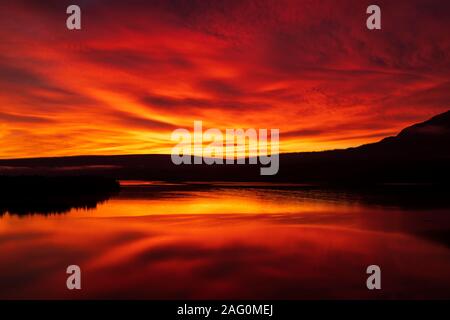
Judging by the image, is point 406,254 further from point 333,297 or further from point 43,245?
point 43,245

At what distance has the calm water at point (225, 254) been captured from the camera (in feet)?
41.3

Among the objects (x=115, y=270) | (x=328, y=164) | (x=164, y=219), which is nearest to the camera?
(x=115, y=270)

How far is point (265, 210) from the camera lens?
3359cm

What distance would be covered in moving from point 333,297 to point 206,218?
57.7 ft

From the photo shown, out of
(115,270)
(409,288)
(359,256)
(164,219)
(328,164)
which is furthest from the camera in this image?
(328,164)

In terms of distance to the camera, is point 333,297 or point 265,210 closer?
point 333,297

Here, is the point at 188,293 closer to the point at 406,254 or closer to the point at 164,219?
the point at 406,254

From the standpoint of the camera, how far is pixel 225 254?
56.5 feet

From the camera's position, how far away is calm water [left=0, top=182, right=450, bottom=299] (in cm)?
1258

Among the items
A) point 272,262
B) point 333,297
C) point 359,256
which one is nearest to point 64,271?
point 272,262

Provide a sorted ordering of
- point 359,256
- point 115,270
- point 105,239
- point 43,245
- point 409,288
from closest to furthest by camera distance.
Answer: point 409,288 < point 115,270 < point 359,256 < point 43,245 < point 105,239

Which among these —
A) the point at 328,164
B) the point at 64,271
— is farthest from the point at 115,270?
the point at 328,164

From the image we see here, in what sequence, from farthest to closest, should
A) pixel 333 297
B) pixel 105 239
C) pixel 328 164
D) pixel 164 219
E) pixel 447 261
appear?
pixel 328 164
pixel 164 219
pixel 105 239
pixel 447 261
pixel 333 297

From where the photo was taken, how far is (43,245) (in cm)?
1923
